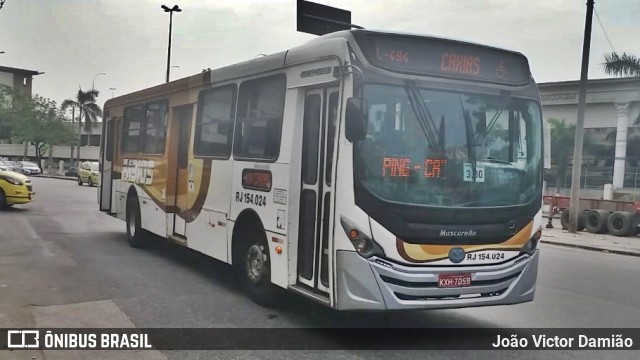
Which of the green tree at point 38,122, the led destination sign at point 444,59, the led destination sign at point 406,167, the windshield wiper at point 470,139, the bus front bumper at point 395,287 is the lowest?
the bus front bumper at point 395,287

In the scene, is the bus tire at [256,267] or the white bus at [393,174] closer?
the white bus at [393,174]

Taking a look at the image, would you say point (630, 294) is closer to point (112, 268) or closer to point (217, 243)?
point (217, 243)

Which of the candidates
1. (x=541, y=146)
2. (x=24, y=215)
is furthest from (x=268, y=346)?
(x=24, y=215)

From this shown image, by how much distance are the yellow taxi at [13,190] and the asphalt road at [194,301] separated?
7078 millimetres

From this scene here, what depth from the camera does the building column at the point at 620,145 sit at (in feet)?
128

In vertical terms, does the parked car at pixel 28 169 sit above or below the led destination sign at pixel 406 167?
below

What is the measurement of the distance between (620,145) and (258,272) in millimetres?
38542

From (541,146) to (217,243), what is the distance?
4.47 metres

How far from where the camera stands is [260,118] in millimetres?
7375

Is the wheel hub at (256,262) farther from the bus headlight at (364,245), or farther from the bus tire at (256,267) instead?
the bus headlight at (364,245)

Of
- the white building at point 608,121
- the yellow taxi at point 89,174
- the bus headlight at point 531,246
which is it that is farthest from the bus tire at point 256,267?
the white building at point 608,121

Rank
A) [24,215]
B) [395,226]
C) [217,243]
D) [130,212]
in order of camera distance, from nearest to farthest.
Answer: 1. [395,226]
2. [217,243]
3. [130,212]
4. [24,215]

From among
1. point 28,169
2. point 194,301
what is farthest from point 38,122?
point 194,301

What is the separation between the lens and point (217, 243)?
8.31 m
